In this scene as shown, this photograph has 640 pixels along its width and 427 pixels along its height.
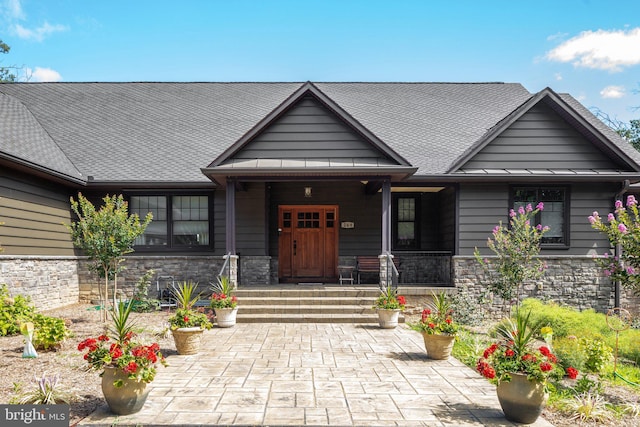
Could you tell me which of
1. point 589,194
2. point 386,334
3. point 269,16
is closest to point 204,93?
point 269,16

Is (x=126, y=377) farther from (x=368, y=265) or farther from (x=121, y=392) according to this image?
(x=368, y=265)

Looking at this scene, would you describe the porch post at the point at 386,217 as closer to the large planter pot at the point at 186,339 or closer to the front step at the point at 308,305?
the front step at the point at 308,305

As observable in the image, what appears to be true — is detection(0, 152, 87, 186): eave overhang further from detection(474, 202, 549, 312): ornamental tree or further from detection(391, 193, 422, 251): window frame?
detection(474, 202, 549, 312): ornamental tree

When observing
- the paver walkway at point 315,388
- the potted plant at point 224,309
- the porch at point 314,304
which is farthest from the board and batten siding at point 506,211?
the potted plant at point 224,309

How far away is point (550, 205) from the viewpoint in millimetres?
12234

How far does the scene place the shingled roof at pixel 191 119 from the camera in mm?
12805

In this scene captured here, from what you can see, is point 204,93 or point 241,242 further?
point 204,93

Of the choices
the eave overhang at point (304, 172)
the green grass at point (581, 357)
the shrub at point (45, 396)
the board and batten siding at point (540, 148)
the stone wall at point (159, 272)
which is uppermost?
the board and batten siding at point (540, 148)

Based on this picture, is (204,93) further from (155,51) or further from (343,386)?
(343,386)

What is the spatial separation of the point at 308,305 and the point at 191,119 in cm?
870

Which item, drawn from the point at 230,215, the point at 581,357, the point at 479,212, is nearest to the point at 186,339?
the point at 230,215

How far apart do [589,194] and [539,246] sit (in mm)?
2171

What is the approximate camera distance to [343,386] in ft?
A: 18.2

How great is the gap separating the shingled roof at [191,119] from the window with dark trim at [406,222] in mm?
1705
